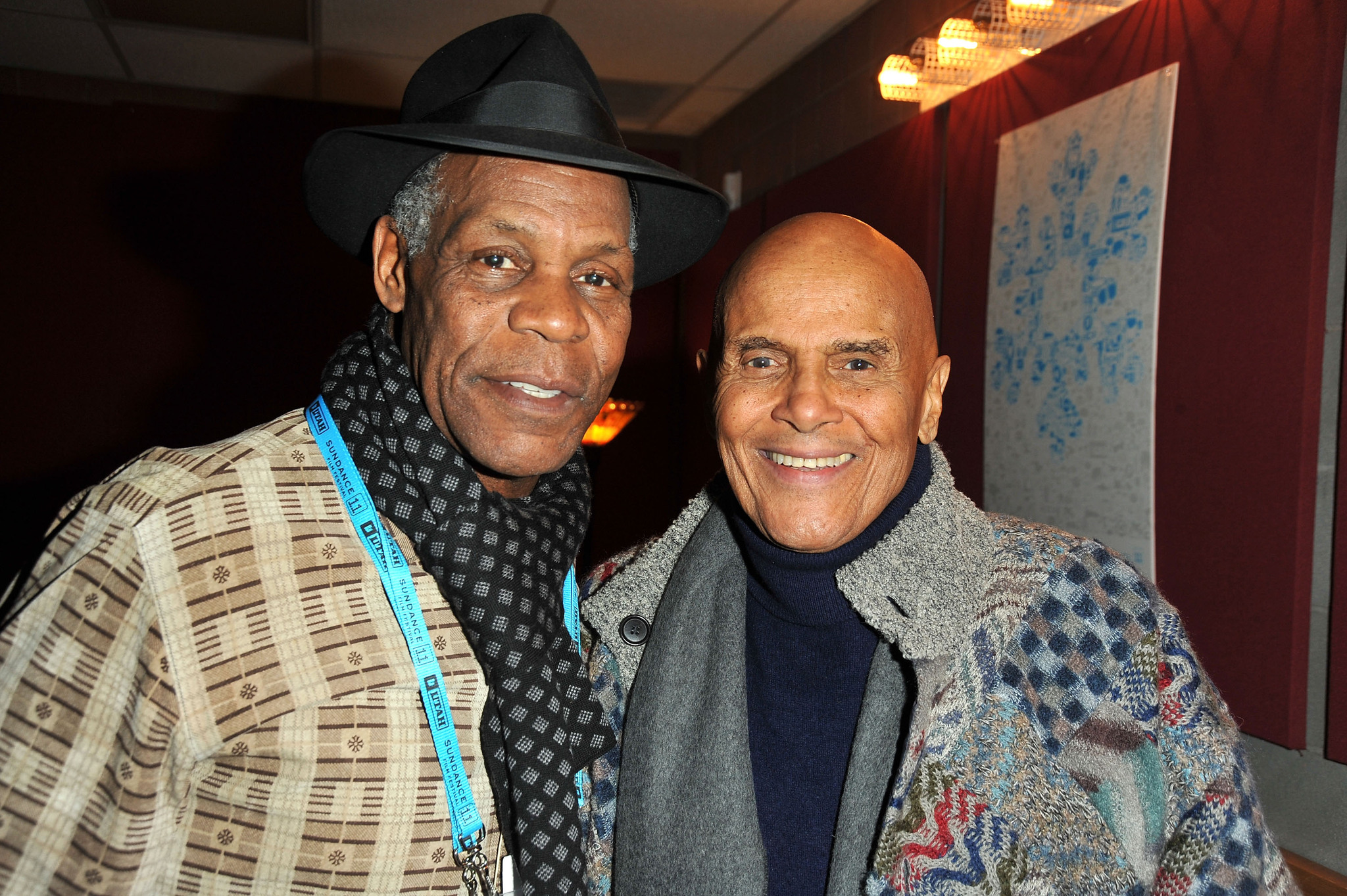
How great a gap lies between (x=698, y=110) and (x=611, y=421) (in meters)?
2.64

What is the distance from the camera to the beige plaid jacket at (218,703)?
1.01m

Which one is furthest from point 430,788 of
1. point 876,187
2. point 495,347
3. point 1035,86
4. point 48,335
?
point 48,335

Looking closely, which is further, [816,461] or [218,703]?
[816,461]

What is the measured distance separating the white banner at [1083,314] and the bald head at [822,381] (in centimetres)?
143

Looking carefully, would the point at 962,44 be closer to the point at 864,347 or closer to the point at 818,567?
the point at 864,347

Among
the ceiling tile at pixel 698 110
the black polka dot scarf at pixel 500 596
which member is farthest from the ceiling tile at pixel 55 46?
the black polka dot scarf at pixel 500 596

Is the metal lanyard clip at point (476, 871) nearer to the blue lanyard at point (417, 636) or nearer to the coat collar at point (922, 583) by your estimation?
the blue lanyard at point (417, 636)

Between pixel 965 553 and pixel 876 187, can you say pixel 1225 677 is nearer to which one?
pixel 965 553

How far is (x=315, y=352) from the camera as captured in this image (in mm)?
5453

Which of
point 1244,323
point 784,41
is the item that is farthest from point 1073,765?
point 784,41

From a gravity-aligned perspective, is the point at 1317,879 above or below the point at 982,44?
below

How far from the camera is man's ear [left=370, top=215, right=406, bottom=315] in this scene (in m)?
1.42

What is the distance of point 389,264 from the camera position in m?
1.43

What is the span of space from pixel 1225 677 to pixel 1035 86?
1.84m
